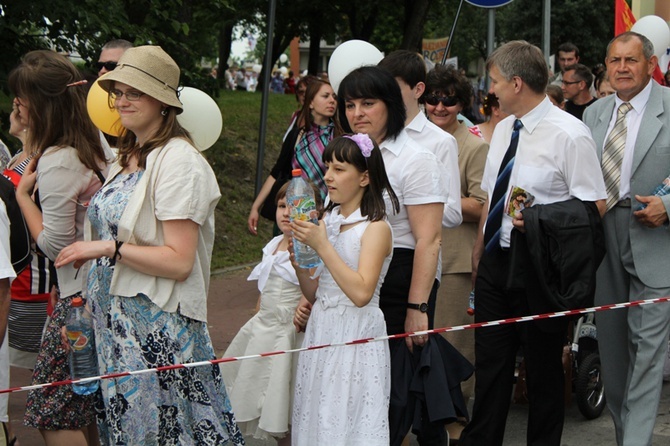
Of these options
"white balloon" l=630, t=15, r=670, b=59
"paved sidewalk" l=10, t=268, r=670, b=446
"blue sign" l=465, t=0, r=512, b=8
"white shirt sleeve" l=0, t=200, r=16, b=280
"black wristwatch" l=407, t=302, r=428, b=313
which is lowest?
"paved sidewalk" l=10, t=268, r=670, b=446

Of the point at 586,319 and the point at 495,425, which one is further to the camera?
the point at 586,319

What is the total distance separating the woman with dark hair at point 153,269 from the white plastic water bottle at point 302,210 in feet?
1.06

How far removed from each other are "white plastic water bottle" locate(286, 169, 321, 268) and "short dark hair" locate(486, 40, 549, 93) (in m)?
1.41

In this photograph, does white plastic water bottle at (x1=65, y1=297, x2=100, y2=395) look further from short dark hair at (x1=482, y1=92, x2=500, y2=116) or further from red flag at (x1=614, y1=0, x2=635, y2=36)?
red flag at (x1=614, y1=0, x2=635, y2=36)

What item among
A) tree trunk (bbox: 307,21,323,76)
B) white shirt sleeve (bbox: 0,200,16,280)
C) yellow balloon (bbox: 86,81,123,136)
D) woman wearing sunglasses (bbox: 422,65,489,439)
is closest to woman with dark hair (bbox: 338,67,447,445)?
yellow balloon (bbox: 86,81,123,136)

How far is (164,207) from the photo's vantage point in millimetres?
4059

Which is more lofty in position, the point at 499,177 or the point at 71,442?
the point at 499,177

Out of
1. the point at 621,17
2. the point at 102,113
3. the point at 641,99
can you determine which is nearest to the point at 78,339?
the point at 102,113

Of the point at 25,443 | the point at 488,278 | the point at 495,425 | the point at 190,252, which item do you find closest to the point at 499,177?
the point at 488,278

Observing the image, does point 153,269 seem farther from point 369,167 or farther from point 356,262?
point 369,167

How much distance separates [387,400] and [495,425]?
3.96ft

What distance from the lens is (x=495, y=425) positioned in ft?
17.7

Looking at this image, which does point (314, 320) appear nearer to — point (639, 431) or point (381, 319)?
point (381, 319)

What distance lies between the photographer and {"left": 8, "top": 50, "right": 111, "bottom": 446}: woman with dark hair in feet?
15.3
